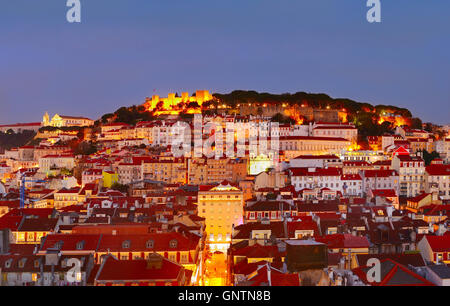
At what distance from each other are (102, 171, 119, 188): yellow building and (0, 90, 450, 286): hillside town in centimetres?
11

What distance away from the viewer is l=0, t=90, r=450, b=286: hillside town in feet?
46.2

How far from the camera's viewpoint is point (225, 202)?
1066 inches

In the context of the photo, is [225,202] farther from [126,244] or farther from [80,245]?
[80,245]

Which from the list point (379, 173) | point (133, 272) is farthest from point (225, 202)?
point (133, 272)

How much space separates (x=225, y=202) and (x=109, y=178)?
1667 cm

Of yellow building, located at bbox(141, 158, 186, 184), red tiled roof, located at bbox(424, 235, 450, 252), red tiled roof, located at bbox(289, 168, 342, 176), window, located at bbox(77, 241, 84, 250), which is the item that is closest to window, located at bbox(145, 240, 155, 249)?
window, located at bbox(77, 241, 84, 250)

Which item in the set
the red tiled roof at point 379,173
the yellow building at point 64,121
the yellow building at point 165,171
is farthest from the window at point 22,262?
the yellow building at point 64,121

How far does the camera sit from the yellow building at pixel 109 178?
1619 inches

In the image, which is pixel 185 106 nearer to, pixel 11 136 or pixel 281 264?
pixel 11 136

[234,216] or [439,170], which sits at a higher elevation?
[439,170]

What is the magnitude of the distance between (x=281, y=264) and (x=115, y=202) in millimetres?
15890

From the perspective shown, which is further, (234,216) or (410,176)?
(410,176)

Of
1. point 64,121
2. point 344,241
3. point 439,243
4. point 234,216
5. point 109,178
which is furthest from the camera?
point 64,121
